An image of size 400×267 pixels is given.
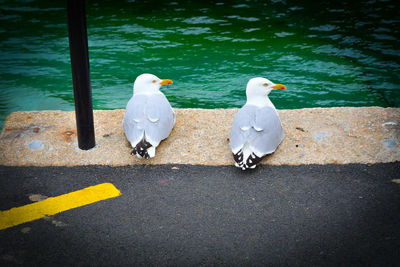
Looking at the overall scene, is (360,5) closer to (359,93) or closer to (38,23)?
(359,93)

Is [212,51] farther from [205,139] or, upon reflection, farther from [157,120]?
[157,120]

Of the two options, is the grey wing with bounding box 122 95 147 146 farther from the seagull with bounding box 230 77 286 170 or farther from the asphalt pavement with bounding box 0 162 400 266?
the seagull with bounding box 230 77 286 170

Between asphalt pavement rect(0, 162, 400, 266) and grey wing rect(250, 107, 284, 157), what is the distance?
0.20 metres

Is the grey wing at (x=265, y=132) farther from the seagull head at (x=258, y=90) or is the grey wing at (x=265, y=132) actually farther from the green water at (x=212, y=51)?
the green water at (x=212, y=51)

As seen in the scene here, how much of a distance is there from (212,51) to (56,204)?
18.1 feet

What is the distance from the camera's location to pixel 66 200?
3361 millimetres

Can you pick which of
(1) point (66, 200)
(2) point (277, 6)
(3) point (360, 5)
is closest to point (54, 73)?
(1) point (66, 200)

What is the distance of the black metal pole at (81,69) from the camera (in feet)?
11.8

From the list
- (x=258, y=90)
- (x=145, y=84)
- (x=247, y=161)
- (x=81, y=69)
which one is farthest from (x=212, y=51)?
(x=247, y=161)

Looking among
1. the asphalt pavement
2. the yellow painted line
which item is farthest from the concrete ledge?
the yellow painted line

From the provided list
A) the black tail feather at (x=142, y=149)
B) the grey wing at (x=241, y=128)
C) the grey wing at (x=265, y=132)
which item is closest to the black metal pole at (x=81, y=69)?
the black tail feather at (x=142, y=149)

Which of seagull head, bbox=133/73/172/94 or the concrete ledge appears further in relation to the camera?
seagull head, bbox=133/73/172/94

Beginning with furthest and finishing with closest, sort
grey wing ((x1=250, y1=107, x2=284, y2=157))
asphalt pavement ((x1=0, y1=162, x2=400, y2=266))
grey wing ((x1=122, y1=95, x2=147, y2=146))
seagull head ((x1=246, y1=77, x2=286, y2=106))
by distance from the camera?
seagull head ((x1=246, y1=77, x2=286, y2=106)), grey wing ((x1=122, y1=95, x2=147, y2=146)), grey wing ((x1=250, y1=107, x2=284, y2=157)), asphalt pavement ((x1=0, y1=162, x2=400, y2=266))

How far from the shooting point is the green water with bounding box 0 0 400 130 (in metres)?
6.39
